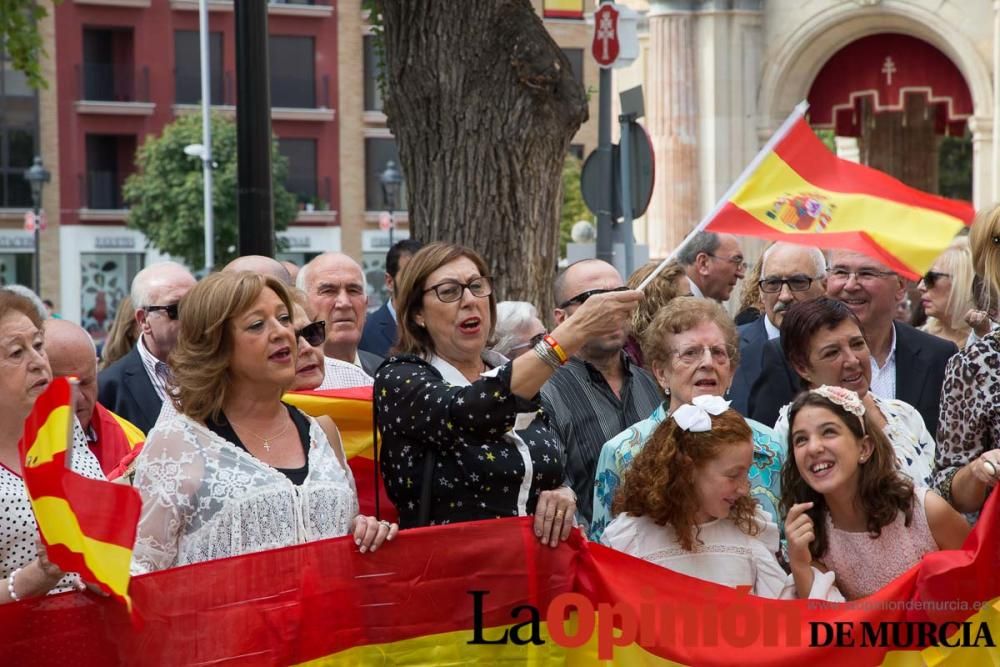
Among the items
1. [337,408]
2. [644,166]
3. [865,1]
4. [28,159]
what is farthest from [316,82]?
[337,408]

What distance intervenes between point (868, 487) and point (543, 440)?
1055mm

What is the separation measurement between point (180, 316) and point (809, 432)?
199 cm

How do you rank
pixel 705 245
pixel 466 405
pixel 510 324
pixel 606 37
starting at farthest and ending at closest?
pixel 606 37 < pixel 705 245 < pixel 510 324 < pixel 466 405

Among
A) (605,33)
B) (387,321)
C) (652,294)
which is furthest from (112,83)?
(652,294)

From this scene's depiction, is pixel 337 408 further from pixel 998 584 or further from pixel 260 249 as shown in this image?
pixel 260 249

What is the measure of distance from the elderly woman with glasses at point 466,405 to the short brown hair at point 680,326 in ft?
2.28

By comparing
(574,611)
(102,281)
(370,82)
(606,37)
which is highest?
(370,82)

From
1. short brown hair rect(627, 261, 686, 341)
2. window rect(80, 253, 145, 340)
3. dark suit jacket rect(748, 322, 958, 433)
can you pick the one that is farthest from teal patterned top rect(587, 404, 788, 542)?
window rect(80, 253, 145, 340)

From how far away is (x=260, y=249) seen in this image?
847 cm

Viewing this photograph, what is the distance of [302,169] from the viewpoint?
50.6 meters

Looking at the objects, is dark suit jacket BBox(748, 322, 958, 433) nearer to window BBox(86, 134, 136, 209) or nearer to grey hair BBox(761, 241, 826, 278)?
grey hair BBox(761, 241, 826, 278)

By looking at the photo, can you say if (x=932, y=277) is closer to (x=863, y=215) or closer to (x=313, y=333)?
(x=863, y=215)

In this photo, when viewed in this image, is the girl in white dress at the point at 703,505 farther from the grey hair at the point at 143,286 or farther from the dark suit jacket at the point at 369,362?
the grey hair at the point at 143,286

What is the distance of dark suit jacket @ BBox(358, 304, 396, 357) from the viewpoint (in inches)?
350
